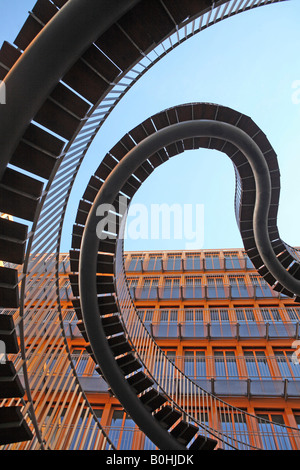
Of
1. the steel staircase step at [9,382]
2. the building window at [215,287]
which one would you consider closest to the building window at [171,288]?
the building window at [215,287]

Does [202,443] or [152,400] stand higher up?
[152,400]

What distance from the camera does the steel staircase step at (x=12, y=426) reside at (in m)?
4.41

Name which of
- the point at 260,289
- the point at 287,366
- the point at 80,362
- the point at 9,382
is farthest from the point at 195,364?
the point at 9,382

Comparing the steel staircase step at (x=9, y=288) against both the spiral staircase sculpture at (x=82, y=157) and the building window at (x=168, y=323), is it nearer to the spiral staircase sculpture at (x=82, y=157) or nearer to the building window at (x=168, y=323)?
the spiral staircase sculpture at (x=82, y=157)

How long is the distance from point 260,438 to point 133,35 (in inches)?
564

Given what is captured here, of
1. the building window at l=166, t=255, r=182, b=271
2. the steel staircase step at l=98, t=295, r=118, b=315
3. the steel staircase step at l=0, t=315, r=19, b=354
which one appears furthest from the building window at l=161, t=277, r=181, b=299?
the steel staircase step at l=0, t=315, r=19, b=354

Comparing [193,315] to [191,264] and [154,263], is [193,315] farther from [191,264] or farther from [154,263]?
[154,263]

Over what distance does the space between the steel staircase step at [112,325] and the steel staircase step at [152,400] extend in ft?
6.08

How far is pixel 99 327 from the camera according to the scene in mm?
8250

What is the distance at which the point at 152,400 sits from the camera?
8312 mm

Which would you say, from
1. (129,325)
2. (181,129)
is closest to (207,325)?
(129,325)

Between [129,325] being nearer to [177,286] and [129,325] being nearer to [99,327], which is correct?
[99,327]

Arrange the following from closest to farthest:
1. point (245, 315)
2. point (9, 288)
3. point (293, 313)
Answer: point (9, 288) < point (293, 313) < point (245, 315)

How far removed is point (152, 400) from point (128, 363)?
3.97ft
